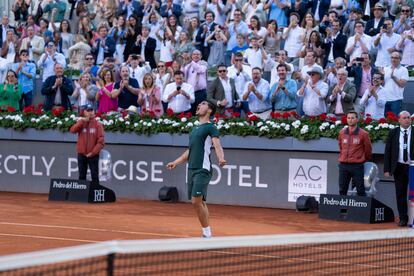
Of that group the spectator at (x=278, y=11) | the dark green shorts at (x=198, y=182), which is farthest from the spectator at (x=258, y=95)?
the dark green shorts at (x=198, y=182)

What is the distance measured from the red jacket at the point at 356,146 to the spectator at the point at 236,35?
5952mm

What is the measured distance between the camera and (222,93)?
20.9m

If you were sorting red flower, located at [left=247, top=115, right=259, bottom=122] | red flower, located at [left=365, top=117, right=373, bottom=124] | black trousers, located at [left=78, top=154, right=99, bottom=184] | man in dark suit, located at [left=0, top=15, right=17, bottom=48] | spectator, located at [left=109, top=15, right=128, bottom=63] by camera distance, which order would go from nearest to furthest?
red flower, located at [left=365, top=117, right=373, bottom=124] → red flower, located at [left=247, top=115, right=259, bottom=122] → black trousers, located at [left=78, top=154, right=99, bottom=184] → spectator, located at [left=109, top=15, right=128, bottom=63] → man in dark suit, located at [left=0, top=15, right=17, bottom=48]

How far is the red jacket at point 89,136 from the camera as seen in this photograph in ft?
66.3

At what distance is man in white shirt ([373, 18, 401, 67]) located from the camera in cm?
2092

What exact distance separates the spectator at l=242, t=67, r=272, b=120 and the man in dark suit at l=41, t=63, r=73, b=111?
15.0 feet

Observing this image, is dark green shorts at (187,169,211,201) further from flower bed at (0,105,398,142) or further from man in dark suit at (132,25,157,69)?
man in dark suit at (132,25,157,69)

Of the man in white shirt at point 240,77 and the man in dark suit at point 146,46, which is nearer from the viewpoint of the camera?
the man in white shirt at point 240,77

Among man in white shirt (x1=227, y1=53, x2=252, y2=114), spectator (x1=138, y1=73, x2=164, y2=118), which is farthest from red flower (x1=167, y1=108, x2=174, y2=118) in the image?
man in white shirt (x1=227, y1=53, x2=252, y2=114)

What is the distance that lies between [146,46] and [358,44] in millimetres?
5766

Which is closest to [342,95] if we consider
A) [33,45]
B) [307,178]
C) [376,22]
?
[307,178]

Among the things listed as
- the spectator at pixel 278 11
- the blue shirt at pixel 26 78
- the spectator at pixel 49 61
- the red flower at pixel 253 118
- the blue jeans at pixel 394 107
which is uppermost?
the spectator at pixel 278 11

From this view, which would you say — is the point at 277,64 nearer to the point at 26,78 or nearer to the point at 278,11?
the point at 278,11

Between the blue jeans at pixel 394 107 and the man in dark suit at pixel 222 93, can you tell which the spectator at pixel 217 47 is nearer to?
the man in dark suit at pixel 222 93
